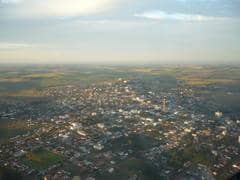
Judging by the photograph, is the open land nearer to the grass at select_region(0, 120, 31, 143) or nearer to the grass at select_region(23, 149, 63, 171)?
the grass at select_region(0, 120, 31, 143)

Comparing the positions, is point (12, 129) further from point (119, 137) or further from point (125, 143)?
point (125, 143)

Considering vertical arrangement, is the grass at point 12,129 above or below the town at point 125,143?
above

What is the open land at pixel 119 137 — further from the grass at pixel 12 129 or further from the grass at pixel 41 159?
the grass at pixel 41 159

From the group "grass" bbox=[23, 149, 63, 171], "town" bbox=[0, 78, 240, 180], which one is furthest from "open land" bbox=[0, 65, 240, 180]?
"grass" bbox=[23, 149, 63, 171]

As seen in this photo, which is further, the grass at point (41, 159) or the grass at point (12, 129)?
the grass at point (12, 129)

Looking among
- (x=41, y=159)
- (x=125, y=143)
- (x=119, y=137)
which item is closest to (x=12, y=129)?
(x=41, y=159)

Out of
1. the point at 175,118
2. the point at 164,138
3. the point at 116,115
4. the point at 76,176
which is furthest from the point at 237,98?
the point at 76,176

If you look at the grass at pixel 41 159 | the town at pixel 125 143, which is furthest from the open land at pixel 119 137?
the grass at pixel 41 159

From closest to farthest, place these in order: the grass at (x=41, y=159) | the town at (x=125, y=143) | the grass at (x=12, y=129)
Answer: the town at (x=125, y=143), the grass at (x=41, y=159), the grass at (x=12, y=129)

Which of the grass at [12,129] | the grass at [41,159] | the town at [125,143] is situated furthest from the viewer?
the grass at [12,129]
